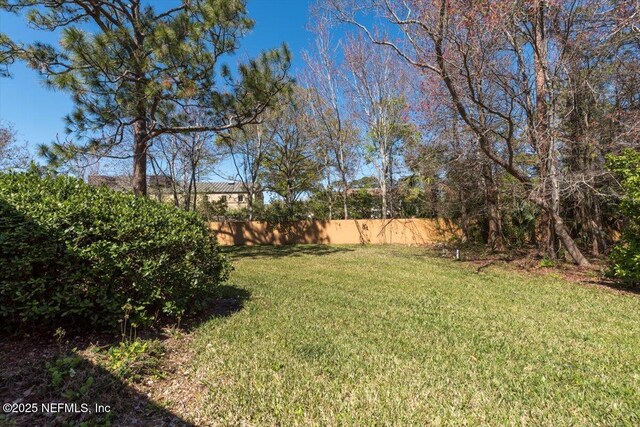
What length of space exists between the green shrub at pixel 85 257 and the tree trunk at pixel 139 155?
4.70 meters

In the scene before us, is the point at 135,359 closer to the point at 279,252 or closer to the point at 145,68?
the point at 145,68

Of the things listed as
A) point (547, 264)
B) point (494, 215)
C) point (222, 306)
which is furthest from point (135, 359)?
point (494, 215)

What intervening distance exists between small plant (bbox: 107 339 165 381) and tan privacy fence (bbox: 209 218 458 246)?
43.9ft

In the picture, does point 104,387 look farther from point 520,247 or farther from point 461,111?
point 520,247

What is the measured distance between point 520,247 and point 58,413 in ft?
→ 43.1

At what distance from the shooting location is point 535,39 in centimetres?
728

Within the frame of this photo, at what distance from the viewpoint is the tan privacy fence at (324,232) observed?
1520 cm

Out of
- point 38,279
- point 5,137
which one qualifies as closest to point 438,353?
point 38,279

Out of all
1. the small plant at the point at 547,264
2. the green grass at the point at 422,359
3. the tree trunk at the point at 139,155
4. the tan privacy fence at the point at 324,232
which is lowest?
the small plant at the point at 547,264

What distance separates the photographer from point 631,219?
17.6 ft

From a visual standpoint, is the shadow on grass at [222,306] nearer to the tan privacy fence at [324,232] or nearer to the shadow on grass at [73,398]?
the shadow on grass at [73,398]

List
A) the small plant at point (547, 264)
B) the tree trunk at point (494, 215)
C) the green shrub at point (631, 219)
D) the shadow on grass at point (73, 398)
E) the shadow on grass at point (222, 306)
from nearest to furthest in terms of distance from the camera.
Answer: the shadow on grass at point (73, 398)
the shadow on grass at point (222, 306)
the green shrub at point (631, 219)
the small plant at point (547, 264)
the tree trunk at point (494, 215)

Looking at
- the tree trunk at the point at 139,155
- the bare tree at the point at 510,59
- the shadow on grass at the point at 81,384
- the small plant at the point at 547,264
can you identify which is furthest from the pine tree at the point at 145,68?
the small plant at the point at 547,264

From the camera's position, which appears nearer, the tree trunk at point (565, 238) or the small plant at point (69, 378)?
the small plant at point (69, 378)
